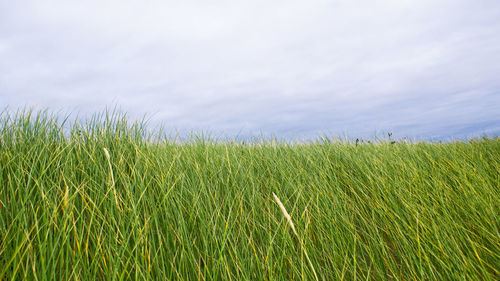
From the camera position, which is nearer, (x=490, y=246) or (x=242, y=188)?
(x=490, y=246)

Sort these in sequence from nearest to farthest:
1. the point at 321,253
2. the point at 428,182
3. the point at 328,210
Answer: the point at 321,253
the point at 328,210
the point at 428,182

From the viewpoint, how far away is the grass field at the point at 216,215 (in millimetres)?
1759

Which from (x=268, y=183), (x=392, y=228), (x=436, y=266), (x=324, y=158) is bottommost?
(x=436, y=266)

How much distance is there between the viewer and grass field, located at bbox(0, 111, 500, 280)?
176cm

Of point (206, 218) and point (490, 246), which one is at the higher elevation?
point (206, 218)

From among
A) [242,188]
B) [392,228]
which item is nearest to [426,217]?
[392,228]

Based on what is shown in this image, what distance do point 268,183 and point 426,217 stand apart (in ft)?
4.78

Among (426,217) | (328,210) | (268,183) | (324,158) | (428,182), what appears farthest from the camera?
(324,158)

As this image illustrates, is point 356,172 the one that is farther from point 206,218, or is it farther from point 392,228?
point 206,218

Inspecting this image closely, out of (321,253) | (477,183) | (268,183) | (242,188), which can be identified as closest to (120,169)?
(242,188)

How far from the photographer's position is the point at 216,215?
7.49ft

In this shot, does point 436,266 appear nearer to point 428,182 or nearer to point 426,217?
point 426,217

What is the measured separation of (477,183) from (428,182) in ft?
2.19

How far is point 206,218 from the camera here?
2.21m
